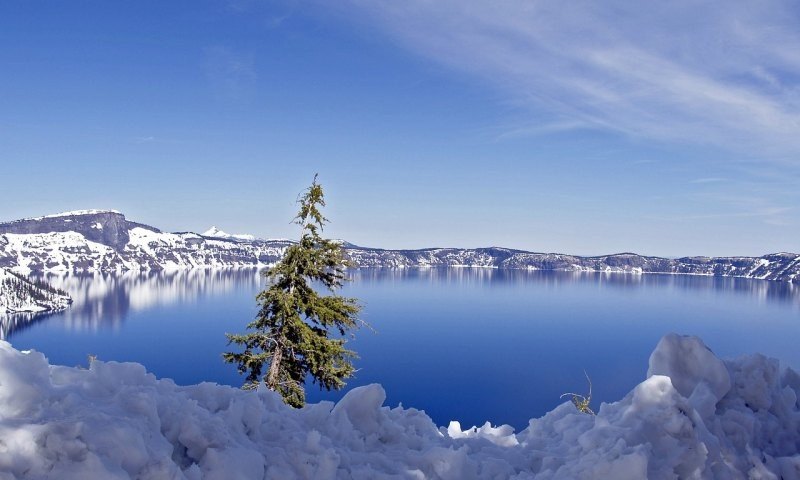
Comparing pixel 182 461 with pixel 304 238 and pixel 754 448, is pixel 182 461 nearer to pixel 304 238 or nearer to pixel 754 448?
pixel 754 448

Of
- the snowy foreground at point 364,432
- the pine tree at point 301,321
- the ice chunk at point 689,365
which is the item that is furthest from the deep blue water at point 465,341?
the snowy foreground at point 364,432

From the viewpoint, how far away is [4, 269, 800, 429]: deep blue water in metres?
76.1

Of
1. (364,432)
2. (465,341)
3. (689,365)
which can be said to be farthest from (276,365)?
(465,341)

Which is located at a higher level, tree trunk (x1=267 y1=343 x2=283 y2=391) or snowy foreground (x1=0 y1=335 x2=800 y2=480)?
snowy foreground (x1=0 y1=335 x2=800 y2=480)

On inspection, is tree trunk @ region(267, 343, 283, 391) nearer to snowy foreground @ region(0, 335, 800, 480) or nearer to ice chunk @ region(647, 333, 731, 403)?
snowy foreground @ region(0, 335, 800, 480)

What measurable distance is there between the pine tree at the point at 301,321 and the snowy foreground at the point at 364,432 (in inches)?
346

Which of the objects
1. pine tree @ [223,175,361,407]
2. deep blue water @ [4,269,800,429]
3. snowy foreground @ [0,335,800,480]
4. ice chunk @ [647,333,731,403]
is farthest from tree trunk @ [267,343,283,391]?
deep blue water @ [4,269,800,429]

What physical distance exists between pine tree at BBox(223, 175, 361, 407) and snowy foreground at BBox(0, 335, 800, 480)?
8.78 meters

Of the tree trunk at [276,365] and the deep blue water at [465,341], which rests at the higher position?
the tree trunk at [276,365]

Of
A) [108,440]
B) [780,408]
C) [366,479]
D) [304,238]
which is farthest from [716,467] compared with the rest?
[304,238]

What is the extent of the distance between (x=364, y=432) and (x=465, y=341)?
110 meters

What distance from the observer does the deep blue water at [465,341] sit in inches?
2995

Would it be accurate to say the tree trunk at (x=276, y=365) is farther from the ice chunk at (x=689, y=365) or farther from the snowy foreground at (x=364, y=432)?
the ice chunk at (x=689, y=365)

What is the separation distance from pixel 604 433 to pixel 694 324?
151 m
